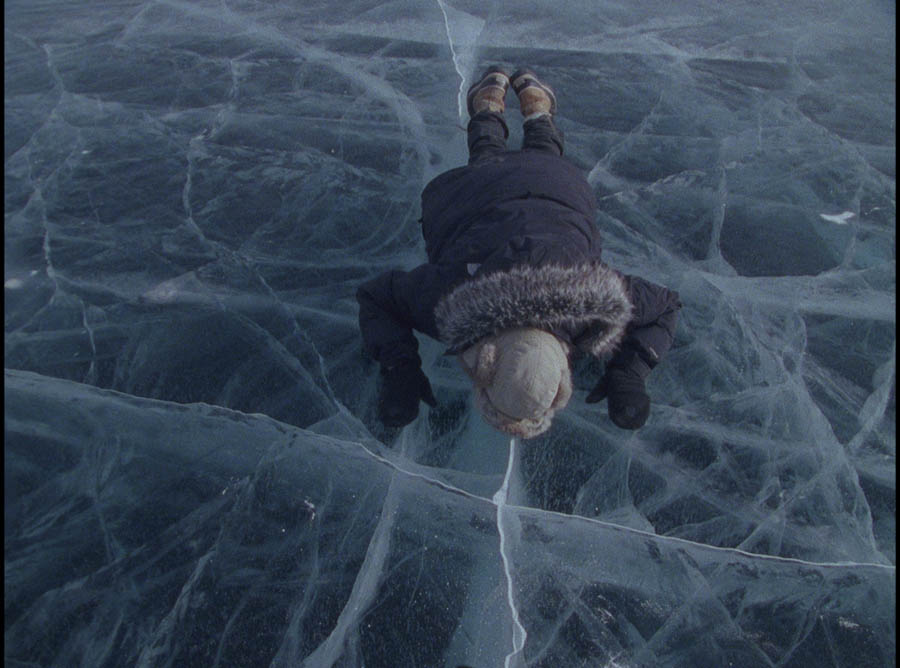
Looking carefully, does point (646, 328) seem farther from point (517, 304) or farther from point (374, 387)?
point (374, 387)

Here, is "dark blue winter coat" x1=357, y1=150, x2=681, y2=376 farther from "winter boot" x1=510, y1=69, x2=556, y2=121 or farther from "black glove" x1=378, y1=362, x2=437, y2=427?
"winter boot" x1=510, y1=69, x2=556, y2=121

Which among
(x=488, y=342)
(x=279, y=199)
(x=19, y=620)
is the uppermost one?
(x=488, y=342)

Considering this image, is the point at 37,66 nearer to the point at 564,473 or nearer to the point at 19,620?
the point at 19,620

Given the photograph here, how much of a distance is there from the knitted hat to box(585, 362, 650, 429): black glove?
25 centimetres

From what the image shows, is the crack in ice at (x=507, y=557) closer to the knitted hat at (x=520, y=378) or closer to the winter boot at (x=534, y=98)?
the knitted hat at (x=520, y=378)

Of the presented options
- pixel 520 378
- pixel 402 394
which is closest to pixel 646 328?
pixel 520 378

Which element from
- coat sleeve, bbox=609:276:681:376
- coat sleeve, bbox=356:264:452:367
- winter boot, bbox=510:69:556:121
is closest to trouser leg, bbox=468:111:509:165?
winter boot, bbox=510:69:556:121

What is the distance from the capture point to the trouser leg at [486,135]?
75.5 inches

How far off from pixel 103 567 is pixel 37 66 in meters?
2.28

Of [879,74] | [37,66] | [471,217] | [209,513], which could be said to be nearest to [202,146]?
[37,66]

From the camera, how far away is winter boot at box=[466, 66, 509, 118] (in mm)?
2135

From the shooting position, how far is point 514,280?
1.28 metres

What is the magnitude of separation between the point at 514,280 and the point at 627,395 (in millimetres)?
404

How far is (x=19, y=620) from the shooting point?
121 cm
